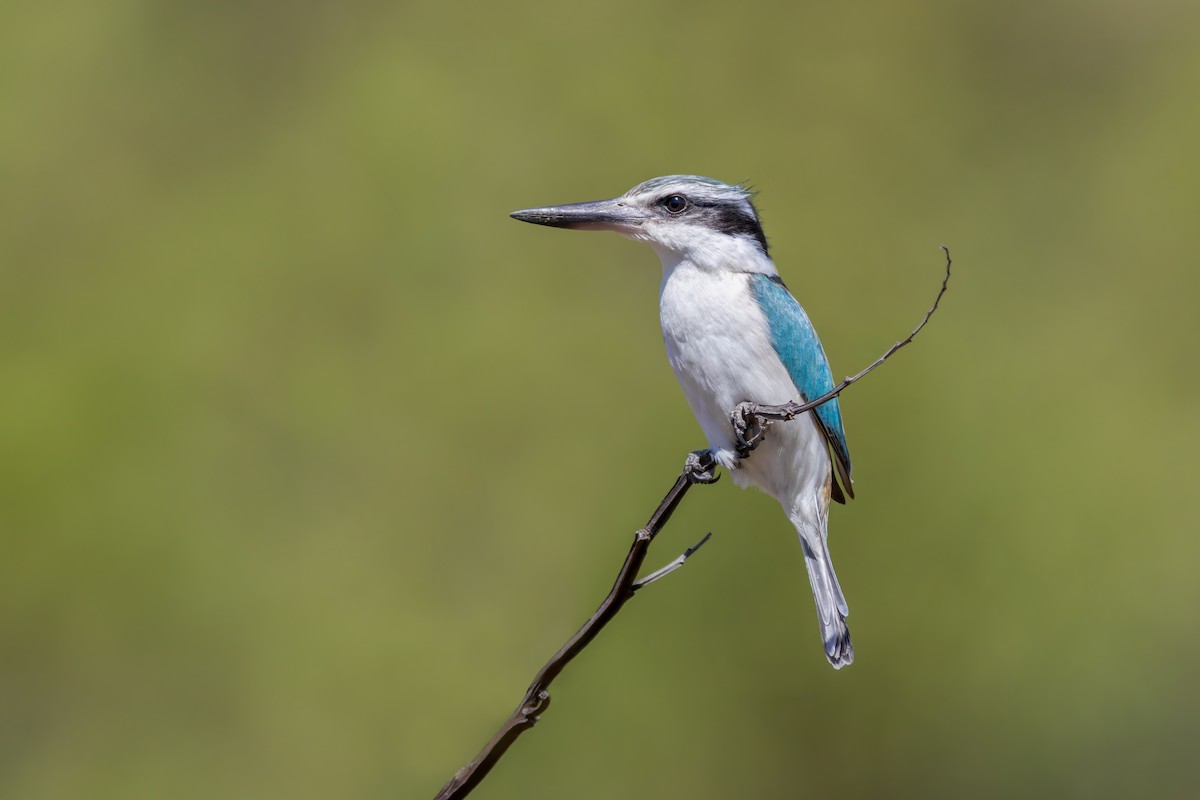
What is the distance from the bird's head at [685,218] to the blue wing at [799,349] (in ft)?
0.27

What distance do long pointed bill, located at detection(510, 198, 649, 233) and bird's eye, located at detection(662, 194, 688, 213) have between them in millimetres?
61

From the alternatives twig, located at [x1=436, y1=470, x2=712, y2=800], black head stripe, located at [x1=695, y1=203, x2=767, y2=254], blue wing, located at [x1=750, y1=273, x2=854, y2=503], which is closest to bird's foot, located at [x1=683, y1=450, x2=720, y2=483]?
blue wing, located at [x1=750, y1=273, x2=854, y2=503]

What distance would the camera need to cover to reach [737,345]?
1.93m

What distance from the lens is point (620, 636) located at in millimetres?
3645

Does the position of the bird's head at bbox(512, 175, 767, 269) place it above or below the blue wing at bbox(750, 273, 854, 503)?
above

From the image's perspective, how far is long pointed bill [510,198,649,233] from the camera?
5.92 ft

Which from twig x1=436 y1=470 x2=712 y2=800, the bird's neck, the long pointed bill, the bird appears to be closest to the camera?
twig x1=436 y1=470 x2=712 y2=800

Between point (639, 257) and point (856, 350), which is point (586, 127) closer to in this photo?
point (639, 257)

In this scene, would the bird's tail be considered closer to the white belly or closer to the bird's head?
the white belly

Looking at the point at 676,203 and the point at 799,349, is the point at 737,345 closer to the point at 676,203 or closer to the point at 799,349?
the point at 799,349

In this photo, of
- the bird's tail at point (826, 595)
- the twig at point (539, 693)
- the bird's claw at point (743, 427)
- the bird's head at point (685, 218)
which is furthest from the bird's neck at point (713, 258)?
the twig at point (539, 693)

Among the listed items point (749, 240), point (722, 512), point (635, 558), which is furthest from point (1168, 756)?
point (635, 558)

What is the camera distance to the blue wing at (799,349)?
1.99 metres

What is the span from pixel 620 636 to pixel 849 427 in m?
0.96
